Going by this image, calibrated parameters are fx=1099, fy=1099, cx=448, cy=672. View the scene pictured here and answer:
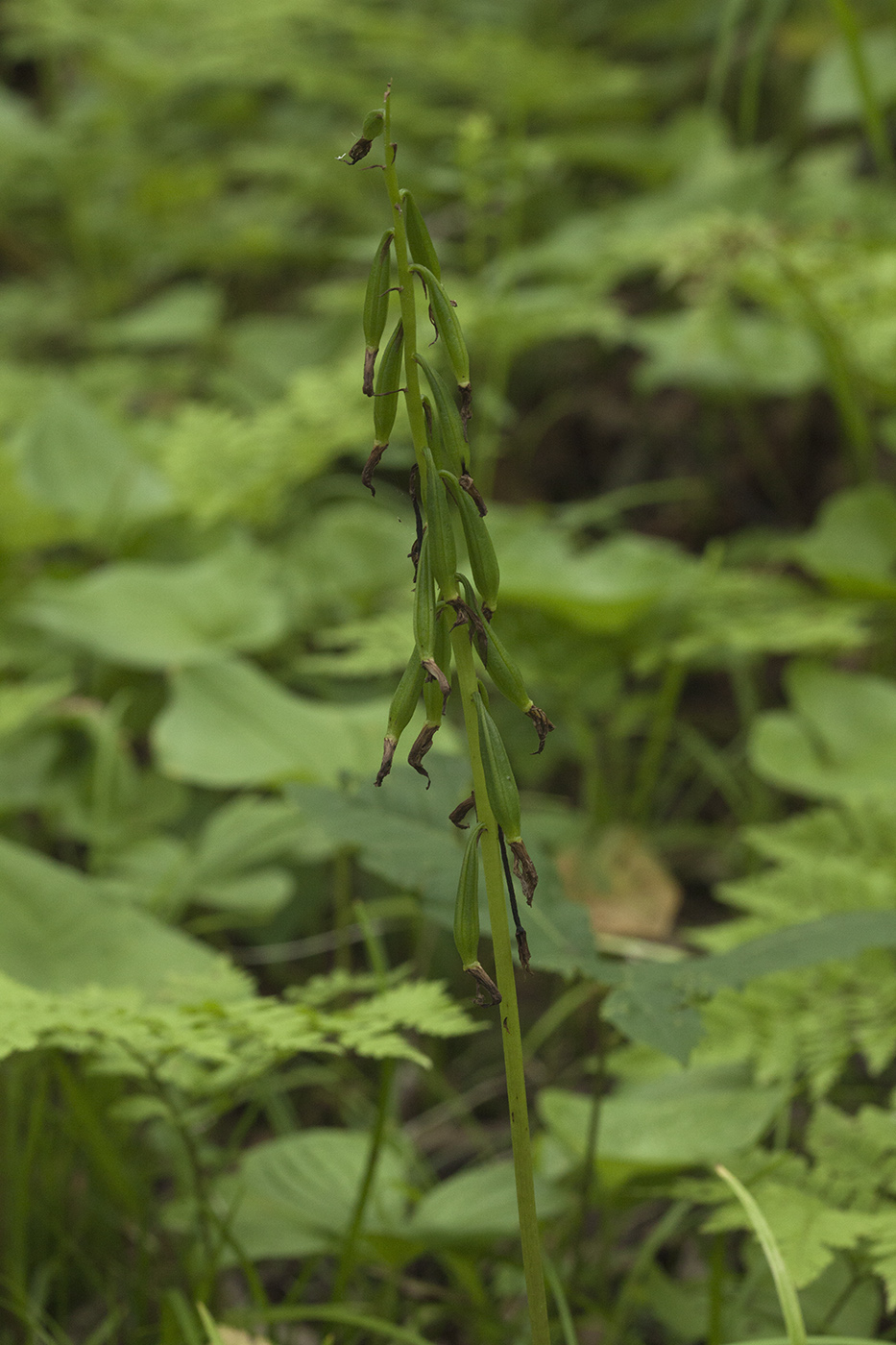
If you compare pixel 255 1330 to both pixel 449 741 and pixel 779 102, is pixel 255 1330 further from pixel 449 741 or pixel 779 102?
pixel 779 102

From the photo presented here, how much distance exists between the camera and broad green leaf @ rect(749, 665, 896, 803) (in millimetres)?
1637

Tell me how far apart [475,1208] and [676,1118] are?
0.21m

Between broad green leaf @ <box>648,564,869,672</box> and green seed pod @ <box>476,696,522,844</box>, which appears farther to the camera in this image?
broad green leaf @ <box>648,564,869,672</box>

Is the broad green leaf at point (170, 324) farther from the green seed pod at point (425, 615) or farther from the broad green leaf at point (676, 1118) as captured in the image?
the green seed pod at point (425, 615)

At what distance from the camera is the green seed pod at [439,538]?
0.60 metres

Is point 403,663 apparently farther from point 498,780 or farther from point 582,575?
point 498,780

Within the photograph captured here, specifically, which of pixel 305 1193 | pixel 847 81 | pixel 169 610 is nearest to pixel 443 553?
pixel 305 1193

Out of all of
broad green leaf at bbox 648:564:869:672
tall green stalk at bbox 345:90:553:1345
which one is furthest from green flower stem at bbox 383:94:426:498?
broad green leaf at bbox 648:564:869:672

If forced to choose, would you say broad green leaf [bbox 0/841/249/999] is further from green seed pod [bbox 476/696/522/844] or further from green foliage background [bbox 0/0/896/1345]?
green seed pod [bbox 476/696/522/844]

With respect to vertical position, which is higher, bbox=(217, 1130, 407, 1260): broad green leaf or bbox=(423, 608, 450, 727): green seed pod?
bbox=(423, 608, 450, 727): green seed pod

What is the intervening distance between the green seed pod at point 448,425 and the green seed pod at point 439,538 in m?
0.01

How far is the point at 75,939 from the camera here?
1180 mm

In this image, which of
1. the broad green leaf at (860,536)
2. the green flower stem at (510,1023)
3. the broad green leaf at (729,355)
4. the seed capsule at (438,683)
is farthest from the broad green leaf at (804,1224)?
the broad green leaf at (729,355)

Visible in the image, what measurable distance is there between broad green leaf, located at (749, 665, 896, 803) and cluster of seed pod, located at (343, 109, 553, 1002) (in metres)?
1.10
